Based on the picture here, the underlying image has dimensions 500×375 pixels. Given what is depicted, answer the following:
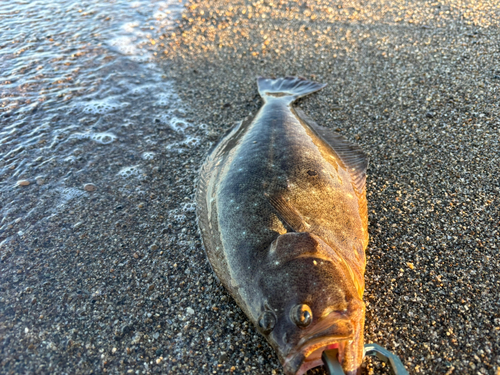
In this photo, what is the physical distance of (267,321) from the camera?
76.5 inches

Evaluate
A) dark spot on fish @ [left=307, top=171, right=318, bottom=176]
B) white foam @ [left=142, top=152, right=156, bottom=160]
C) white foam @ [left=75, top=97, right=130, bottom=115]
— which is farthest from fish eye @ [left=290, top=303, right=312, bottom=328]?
white foam @ [left=75, top=97, right=130, bottom=115]

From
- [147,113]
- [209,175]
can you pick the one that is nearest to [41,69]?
[147,113]

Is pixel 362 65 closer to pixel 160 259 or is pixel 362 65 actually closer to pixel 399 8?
pixel 399 8

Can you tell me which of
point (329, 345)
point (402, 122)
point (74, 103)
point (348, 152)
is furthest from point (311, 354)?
point (74, 103)

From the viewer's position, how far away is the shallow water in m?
3.53

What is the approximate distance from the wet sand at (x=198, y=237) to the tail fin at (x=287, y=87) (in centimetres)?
15

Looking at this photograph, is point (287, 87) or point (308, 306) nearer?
point (308, 306)

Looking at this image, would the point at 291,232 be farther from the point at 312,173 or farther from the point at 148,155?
the point at 148,155

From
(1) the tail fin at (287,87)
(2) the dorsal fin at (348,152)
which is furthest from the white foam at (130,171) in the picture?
(2) the dorsal fin at (348,152)

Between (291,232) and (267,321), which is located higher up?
(291,232)

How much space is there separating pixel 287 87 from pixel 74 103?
300cm

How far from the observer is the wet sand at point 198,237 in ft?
7.22

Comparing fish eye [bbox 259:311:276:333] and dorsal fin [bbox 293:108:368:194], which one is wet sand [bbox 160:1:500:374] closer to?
dorsal fin [bbox 293:108:368:194]

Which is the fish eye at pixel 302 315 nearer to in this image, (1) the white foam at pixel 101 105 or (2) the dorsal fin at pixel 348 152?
(2) the dorsal fin at pixel 348 152
